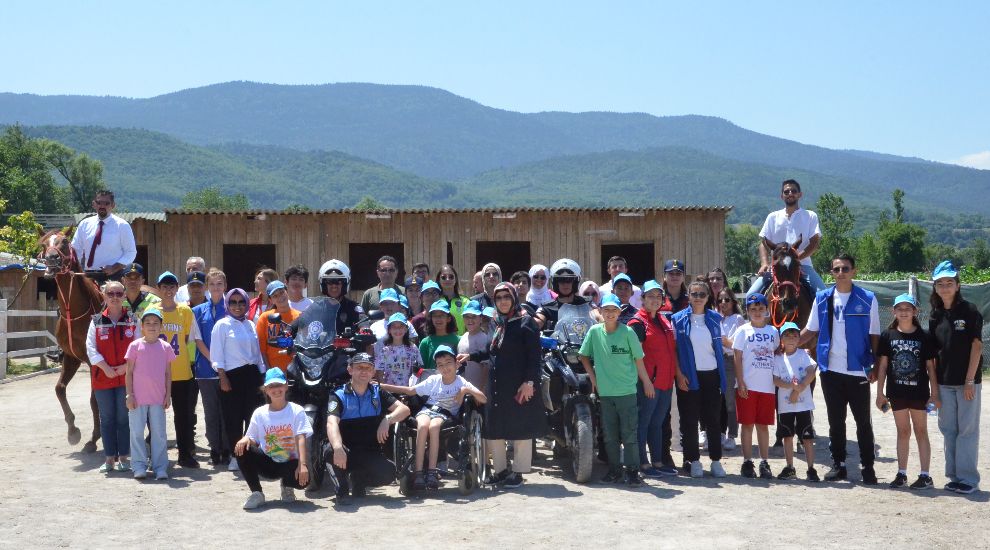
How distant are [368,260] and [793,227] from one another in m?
18.8

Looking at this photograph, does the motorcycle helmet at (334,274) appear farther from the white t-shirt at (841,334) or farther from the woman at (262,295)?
the white t-shirt at (841,334)

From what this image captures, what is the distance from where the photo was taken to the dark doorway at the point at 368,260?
24.0 m

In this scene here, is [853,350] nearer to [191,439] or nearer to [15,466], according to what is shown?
[191,439]

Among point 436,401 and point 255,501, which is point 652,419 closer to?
A: point 436,401

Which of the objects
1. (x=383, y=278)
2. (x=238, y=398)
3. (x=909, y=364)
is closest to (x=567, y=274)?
(x=383, y=278)

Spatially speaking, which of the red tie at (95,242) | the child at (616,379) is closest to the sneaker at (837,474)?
the child at (616,379)

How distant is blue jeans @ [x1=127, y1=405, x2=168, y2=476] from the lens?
887cm

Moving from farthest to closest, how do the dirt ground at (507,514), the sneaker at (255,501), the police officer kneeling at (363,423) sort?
the police officer kneeling at (363,423), the sneaker at (255,501), the dirt ground at (507,514)

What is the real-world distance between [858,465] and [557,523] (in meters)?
3.89

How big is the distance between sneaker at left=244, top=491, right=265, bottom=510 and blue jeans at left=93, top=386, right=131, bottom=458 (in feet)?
7.04

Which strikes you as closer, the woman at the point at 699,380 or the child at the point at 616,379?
the child at the point at 616,379

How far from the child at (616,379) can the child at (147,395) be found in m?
3.75

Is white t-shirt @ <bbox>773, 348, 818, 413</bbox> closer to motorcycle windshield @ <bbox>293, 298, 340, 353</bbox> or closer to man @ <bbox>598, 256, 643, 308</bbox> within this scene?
man @ <bbox>598, 256, 643, 308</bbox>

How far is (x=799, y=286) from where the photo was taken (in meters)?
10.5
